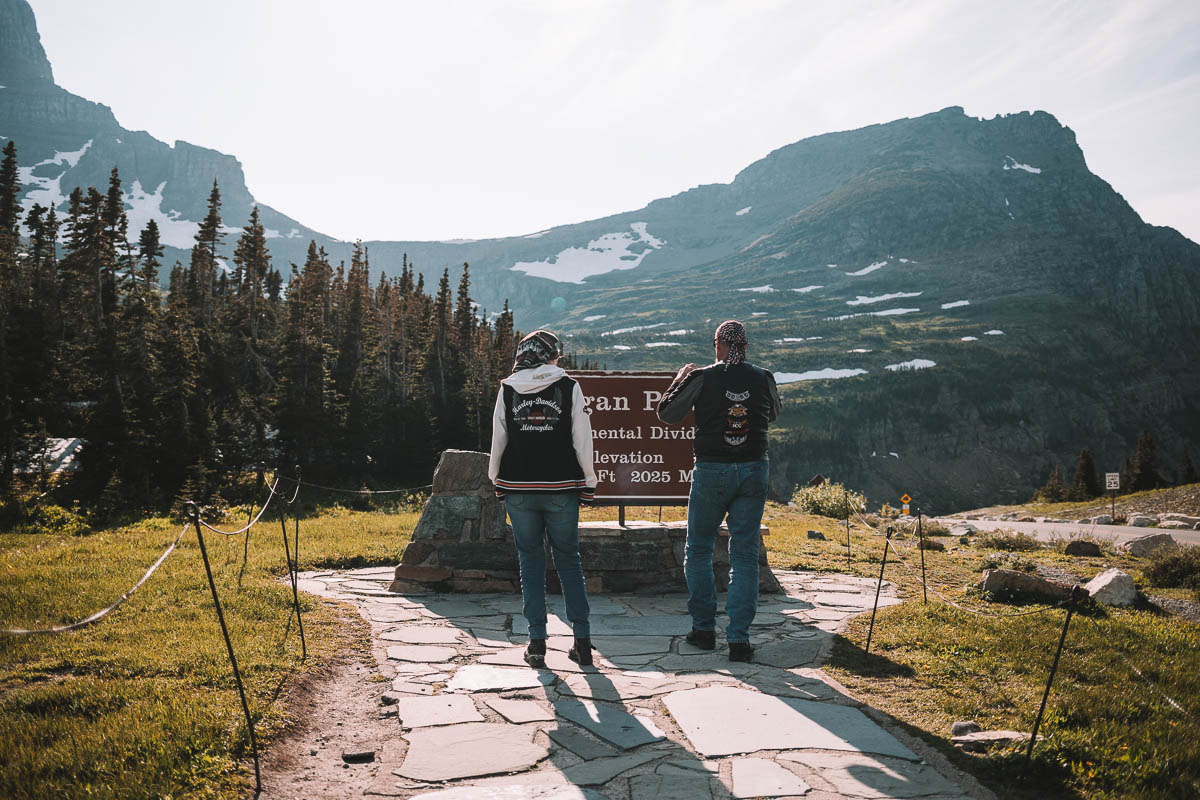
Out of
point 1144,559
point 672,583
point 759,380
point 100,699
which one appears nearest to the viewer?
point 100,699

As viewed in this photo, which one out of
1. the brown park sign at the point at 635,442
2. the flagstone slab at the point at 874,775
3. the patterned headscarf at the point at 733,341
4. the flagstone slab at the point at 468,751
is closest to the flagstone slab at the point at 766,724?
the flagstone slab at the point at 874,775

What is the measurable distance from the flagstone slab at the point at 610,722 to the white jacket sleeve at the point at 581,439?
4.82 feet

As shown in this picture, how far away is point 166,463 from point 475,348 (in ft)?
116

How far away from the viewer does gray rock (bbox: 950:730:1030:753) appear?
11.9 ft

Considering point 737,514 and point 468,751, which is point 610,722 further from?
point 737,514

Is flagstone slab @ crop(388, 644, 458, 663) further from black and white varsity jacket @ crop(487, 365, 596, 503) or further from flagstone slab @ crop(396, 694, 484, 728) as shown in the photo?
black and white varsity jacket @ crop(487, 365, 596, 503)

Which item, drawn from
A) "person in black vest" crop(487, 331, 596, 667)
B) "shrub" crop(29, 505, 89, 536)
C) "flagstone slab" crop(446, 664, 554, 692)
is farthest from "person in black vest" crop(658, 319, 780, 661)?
"shrub" crop(29, 505, 89, 536)

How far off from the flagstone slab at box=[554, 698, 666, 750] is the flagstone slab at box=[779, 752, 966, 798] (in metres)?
0.76

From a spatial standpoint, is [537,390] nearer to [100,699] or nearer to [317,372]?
[100,699]

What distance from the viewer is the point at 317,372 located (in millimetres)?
31625

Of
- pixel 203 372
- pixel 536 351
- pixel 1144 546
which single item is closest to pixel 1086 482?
pixel 1144 546

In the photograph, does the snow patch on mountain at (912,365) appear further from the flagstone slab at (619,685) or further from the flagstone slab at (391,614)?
the flagstone slab at (619,685)

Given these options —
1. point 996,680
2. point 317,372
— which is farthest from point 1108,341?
point 996,680

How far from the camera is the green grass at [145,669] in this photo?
3188 millimetres
